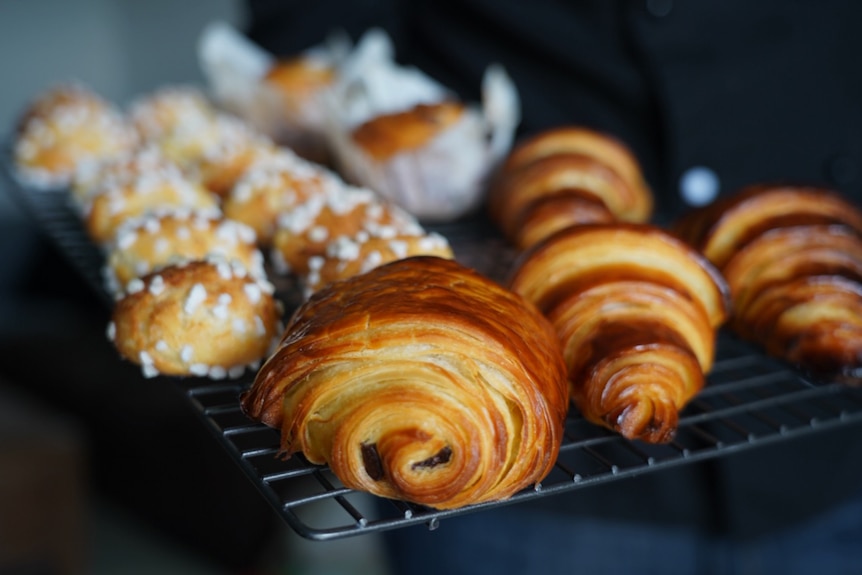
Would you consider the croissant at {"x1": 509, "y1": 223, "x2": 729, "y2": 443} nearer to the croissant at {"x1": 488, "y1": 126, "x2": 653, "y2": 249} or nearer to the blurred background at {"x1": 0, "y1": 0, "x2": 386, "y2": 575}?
the croissant at {"x1": 488, "y1": 126, "x2": 653, "y2": 249}

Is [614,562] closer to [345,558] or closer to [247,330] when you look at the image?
[247,330]

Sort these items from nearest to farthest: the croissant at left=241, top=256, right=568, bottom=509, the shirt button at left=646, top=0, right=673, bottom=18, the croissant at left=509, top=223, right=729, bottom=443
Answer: the croissant at left=241, top=256, right=568, bottom=509 → the croissant at left=509, top=223, right=729, bottom=443 → the shirt button at left=646, top=0, right=673, bottom=18

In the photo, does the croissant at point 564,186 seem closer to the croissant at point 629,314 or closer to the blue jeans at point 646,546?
the croissant at point 629,314

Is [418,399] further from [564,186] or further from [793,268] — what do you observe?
[564,186]

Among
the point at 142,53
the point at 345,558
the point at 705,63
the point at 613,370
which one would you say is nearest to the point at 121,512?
the point at 345,558

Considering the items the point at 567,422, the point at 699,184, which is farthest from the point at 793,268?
the point at 699,184

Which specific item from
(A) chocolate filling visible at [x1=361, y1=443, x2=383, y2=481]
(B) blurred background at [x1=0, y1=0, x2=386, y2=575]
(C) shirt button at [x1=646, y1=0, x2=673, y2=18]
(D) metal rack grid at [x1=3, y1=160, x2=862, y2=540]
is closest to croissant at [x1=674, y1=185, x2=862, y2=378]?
(D) metal rack grid at [x1=3, y1=160, x2=862, y2=540]
